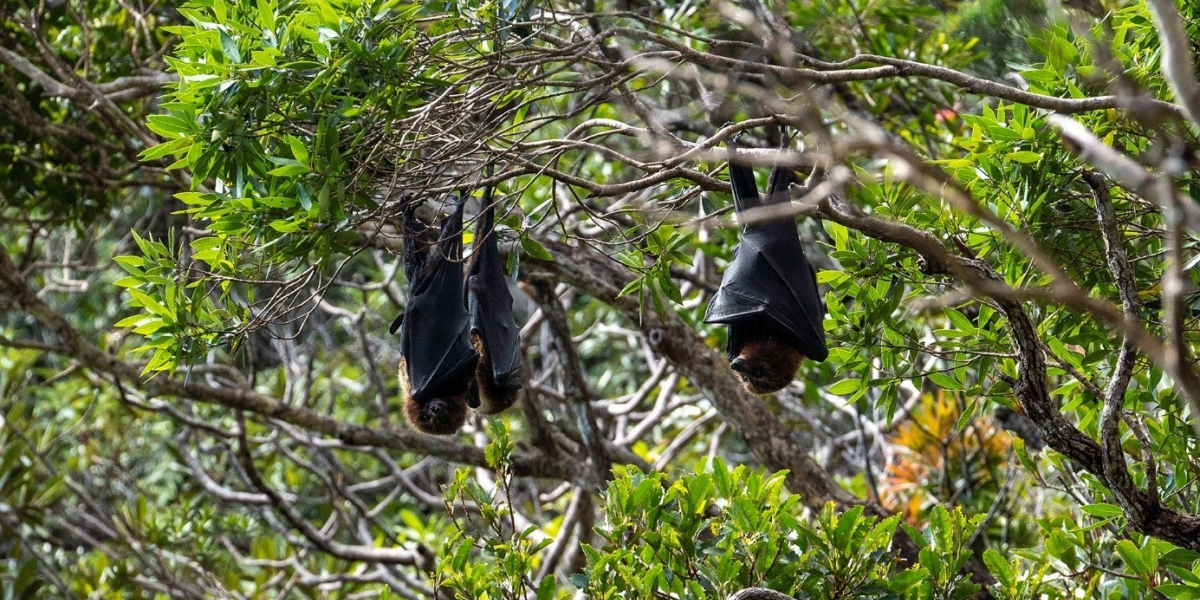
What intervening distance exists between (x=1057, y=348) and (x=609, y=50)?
197 centimetres

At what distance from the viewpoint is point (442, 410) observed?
4.89 meters

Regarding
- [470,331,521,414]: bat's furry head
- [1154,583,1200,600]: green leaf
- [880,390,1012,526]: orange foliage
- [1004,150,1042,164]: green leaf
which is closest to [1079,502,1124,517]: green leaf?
[1154,583,1200,600]: green leaf

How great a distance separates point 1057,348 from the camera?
11.7 feet

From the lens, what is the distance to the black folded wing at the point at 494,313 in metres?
4.42

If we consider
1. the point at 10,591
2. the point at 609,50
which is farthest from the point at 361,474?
the point at 609,50

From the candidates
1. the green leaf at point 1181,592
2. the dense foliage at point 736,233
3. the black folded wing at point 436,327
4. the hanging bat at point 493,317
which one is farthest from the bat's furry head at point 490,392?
the green leaf at point 1181,592

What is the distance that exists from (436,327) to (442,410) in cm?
49

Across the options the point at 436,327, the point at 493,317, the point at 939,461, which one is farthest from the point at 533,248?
the point at 939,461

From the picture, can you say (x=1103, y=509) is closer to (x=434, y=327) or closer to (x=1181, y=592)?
(x=1181, y=592)

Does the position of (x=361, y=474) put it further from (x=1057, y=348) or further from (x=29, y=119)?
(x=1057, y=348)

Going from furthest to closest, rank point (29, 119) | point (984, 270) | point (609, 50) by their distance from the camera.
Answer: point (29, 119) → point (609, 50) → point (984, 270)

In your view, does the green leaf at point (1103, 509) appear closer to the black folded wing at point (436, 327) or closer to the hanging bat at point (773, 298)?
the hanging bat at point (773, 298)

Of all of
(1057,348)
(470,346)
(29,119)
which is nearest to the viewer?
(1057,348)

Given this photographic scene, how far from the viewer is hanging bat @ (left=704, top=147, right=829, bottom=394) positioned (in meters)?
3.99
